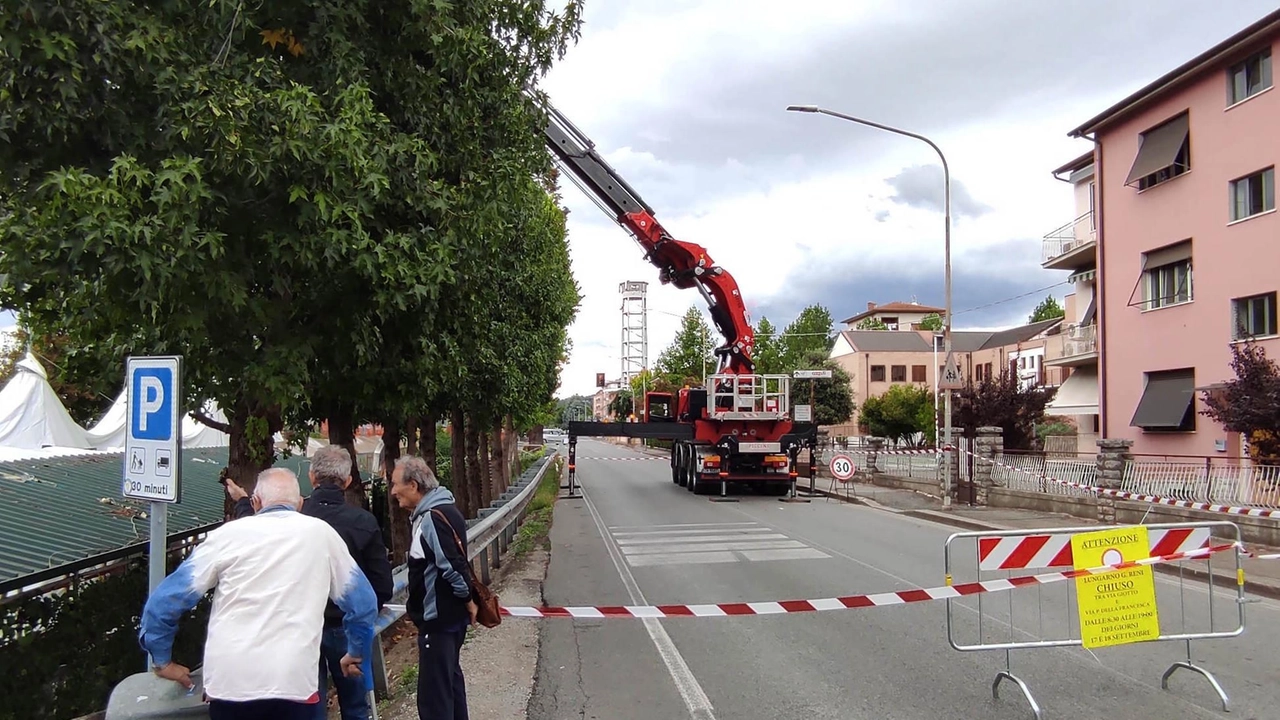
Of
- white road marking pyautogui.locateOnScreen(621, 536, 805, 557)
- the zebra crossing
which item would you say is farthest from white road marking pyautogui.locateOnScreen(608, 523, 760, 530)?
white road marking pyautogui.locateOnScreen(621, 536, 805, 557)

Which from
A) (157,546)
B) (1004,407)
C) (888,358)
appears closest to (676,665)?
(157,546)

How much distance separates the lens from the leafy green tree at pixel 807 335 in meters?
71.5

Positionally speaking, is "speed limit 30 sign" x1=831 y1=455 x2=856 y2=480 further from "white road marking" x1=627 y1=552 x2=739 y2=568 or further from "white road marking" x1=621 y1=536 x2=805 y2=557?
"white road marking" x1=627 y1=552 x2=739 y2=568

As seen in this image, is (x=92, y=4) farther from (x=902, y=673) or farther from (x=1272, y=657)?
(x=1272, y=657)

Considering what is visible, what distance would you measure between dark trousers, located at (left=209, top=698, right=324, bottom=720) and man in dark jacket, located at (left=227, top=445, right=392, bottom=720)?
1333 mm

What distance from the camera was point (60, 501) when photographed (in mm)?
11039

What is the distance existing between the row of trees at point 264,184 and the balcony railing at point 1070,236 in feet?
88.9

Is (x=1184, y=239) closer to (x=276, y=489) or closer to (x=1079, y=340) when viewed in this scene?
(x=1079, y=340)

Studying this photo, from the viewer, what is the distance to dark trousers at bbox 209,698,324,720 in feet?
11.8

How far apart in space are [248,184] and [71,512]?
6.63 metres

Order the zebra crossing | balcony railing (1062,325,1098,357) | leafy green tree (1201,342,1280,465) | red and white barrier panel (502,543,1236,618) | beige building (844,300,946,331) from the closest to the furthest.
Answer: red and white barrier panel (502,543,1236,618), the zebra crossing, leafy green tree (1201,342,1280,465), balcony railing (1062,325,1098,357), beige building (844,300,946,331)

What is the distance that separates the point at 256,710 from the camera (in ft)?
11.9

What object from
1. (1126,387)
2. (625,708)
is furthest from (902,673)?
(1126,387)

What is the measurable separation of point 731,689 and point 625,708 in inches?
33.6
